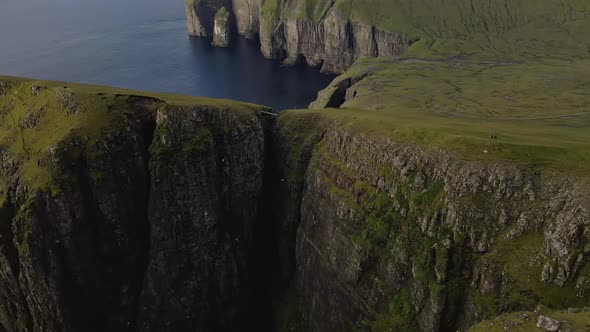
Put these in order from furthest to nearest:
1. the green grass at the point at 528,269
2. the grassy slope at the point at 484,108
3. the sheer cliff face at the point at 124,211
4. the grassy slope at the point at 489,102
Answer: the sheer cliff face at the point at 124,211, the grassy slope at the point at 489,102, the grassy slope at the point at 484,108, the green grass at the point at 528,269

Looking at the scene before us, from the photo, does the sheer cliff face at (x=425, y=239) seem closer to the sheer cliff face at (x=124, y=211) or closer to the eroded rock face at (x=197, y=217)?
the eroded rock face at (x=197, y=217)

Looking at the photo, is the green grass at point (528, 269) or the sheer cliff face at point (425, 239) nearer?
the green grass at point (528, 269)

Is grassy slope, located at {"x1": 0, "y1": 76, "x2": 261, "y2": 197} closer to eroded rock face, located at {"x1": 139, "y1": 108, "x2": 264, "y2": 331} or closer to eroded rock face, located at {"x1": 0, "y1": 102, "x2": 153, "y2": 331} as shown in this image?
eroded rock face, located at {"x1": 0, "y1": 102, "x2": 153, "y2": 331}

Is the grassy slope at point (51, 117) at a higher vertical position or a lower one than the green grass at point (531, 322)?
higher

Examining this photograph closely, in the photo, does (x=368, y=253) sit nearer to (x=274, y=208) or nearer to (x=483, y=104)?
(x=274, y=208)

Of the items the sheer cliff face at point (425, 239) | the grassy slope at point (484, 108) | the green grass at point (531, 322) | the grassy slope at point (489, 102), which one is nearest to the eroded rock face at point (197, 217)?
the sheer cliff face at point (425, 239)

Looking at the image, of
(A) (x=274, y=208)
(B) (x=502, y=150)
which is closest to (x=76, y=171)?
(A) (x=274, y=208)

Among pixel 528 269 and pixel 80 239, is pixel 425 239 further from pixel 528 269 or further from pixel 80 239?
pixel 80 239

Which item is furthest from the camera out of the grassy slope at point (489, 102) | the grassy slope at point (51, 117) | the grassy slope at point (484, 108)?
the grassy slope at point (51, 117)
